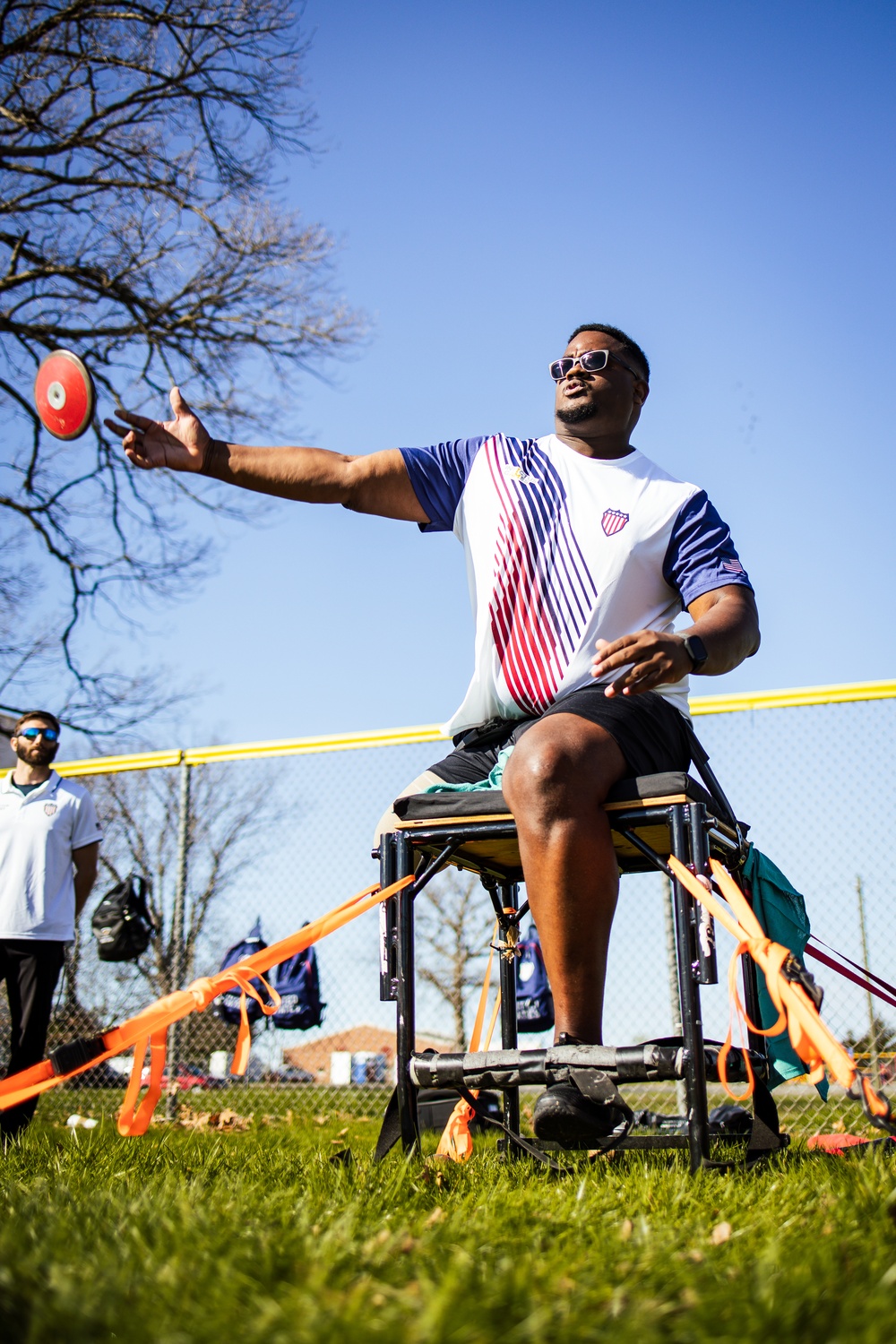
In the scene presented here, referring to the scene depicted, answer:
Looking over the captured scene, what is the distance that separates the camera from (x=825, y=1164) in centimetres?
248

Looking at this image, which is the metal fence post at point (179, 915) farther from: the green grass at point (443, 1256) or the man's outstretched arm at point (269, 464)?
the green grass at point (443, 1256)

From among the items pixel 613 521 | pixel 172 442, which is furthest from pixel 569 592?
pixel 172 442

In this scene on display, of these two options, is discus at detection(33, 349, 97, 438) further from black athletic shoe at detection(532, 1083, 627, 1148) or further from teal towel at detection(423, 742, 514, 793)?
black athletic shoe at detection(532, 1083, 627, 1148)

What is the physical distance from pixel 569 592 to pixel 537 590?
0.09 meters

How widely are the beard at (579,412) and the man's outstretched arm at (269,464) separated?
0.55 m

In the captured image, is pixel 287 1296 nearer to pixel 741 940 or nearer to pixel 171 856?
pixel 741 940

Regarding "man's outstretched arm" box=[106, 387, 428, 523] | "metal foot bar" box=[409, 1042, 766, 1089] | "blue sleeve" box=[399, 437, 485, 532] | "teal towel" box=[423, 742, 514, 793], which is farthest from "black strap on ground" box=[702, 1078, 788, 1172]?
"man's outstretched arm" box=[106, 387, 428, 523]

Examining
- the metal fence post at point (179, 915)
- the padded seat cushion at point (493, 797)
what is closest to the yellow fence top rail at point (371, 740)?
the metal fence post at point (179, 915)

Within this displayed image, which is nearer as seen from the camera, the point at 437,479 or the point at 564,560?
the point at 564,560

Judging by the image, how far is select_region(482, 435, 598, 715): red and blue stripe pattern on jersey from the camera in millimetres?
2992

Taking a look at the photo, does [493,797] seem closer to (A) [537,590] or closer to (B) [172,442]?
(A) [537,590]

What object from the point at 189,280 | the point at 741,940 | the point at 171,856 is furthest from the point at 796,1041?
the point at 189,280

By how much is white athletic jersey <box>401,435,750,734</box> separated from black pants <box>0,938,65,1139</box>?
9.71 ft

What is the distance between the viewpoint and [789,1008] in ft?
6.72
